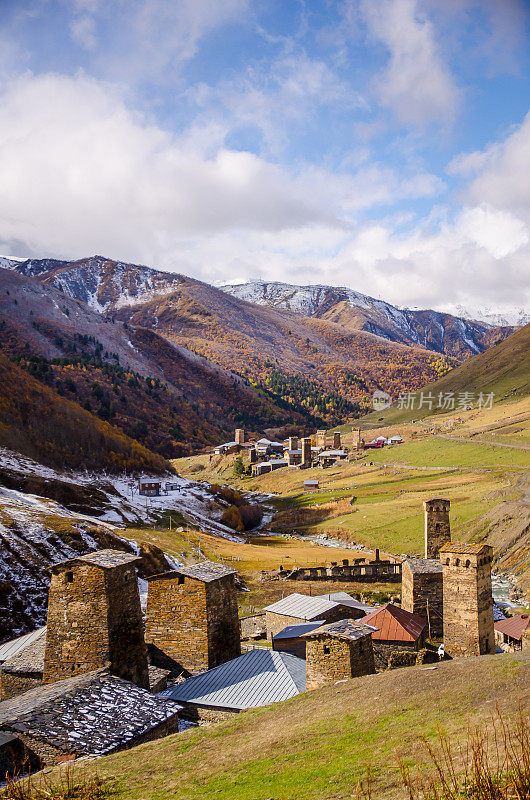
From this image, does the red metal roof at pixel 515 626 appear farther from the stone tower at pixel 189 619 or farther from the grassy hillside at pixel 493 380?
the grassy hillside at pixel 493 380

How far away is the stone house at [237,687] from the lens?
52.0 feet

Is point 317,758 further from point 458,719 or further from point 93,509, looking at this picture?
point 93,509

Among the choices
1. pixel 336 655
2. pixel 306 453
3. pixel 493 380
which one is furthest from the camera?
pixel 493 380

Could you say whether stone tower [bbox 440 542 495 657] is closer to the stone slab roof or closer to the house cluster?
the stone slab roof

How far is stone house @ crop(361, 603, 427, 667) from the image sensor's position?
23664 millimetres

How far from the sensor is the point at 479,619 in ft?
63.6

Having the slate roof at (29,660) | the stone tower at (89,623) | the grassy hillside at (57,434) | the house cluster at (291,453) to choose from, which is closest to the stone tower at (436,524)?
the stone tower at (89,623)

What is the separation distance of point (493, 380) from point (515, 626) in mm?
155077

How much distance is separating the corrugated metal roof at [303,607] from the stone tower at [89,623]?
11979 millimetres

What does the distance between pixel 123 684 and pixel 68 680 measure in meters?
1.75

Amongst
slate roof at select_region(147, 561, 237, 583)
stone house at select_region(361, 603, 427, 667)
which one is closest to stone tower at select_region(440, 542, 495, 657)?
stone house at select_region(361, 603, 427, 667)

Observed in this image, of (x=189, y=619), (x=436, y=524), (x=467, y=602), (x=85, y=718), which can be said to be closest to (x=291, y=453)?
(x=436, y=524)

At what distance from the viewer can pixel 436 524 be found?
32531mm

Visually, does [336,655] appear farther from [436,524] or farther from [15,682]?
[436,524]
